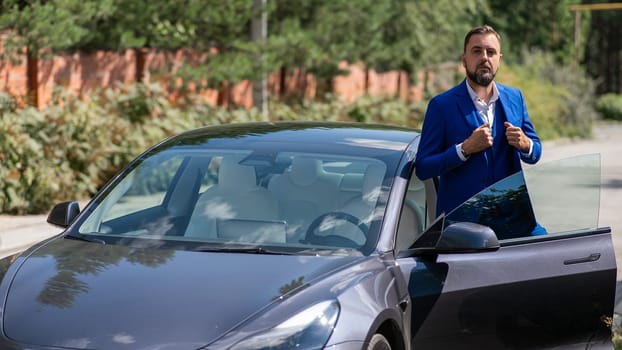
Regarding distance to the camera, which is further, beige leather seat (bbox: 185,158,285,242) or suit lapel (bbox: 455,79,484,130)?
suit lapel (bbox: 455,79,484,130)

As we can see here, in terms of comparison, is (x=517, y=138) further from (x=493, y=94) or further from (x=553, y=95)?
(x=553, y=95)

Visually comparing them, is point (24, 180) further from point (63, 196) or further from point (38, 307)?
point (38, 307)

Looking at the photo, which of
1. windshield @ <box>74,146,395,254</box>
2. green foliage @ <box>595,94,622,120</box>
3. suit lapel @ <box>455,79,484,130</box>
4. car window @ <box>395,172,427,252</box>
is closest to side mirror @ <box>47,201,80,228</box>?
windshield @ <box>74,146,395,254</box>

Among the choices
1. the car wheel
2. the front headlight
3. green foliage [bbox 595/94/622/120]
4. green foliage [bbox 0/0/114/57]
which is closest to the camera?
the front headlight

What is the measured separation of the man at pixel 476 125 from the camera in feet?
19.0

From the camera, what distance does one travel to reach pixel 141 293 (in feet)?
15.3

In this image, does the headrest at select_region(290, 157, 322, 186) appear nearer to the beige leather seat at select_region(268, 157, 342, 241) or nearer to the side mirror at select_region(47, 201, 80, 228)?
the beige leather seat at select_region(268, 157, 342, 241)

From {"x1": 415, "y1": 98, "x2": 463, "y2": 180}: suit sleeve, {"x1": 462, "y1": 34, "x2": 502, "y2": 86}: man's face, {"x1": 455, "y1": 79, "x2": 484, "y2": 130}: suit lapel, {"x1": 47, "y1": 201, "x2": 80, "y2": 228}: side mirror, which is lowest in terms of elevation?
{"x1": 47, "y1": 201, "x2": 80, "y2": 228}: side mirror

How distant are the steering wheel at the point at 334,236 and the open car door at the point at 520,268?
235mm

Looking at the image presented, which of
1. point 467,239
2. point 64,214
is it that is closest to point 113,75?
point 64,214

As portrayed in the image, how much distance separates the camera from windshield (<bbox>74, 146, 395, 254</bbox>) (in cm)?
530

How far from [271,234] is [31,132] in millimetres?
11922

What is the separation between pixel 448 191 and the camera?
5.85m

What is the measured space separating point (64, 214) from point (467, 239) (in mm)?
1988
